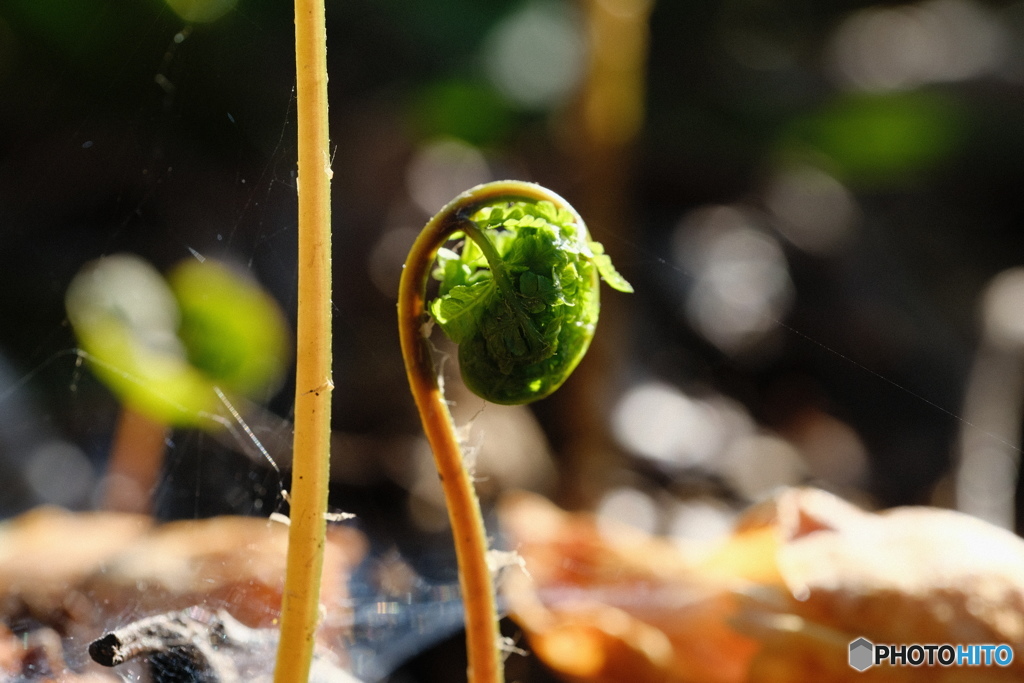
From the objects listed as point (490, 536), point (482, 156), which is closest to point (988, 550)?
point (490, 536)

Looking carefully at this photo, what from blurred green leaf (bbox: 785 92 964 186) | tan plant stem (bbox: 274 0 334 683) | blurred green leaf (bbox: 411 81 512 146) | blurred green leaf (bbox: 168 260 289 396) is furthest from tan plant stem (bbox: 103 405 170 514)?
blurred green leaf (bbox: 785 92 964 186)

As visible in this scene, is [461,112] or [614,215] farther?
[461,112]

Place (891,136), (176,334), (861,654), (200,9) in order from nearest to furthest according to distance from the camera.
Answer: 1. (861,654)
2. (200,9)
3. (176,334)
4. (891,136)

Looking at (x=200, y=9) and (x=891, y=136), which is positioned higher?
(x=891, y=136)

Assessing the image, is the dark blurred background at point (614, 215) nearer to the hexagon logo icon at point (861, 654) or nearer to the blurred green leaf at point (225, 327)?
the blurred green leaf at point (225, 327)

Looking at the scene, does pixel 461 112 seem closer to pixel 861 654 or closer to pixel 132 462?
pixel 132 462

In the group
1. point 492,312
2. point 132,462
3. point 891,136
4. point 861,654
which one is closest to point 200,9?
point 132,462

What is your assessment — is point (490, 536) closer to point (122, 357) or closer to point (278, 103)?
point (122, 357)

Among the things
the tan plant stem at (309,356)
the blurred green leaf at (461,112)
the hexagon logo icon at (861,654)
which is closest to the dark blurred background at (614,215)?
the blurred green leaf at (461,112)
